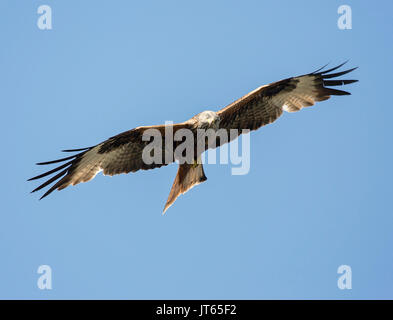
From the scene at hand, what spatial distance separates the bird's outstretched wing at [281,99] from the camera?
9.61 meters

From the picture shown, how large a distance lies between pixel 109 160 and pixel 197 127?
5.09 feet

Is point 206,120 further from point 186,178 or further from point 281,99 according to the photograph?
point 281,99

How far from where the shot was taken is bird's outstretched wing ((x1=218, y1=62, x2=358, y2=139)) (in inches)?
378

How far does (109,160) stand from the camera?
9.09 meters

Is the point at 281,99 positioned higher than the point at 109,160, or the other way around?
the point at 281,99

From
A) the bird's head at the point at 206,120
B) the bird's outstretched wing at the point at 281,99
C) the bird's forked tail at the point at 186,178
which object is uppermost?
the bird's outstretched wing at the point at 281,99

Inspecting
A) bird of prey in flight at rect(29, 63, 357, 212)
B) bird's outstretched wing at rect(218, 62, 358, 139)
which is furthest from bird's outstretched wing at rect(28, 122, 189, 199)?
bird's outstretched wing at rect(218, 62, 358, 139)

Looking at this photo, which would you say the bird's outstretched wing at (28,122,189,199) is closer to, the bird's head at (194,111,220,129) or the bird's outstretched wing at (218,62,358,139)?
the bird's head at (194,111,220,129)

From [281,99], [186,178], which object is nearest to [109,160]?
[186,178]

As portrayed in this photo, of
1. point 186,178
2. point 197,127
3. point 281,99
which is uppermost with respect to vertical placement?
point 281,99

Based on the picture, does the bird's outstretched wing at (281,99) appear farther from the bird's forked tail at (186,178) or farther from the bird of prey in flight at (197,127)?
the bird's forked tail at (186,178)

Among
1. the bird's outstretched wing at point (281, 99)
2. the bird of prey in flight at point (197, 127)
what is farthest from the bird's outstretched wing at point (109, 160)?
the bird's outstretched wing at point (281, 99)
